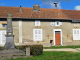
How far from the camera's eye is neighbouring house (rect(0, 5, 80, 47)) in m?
17.0

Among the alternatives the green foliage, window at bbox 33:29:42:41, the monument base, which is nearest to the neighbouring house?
window at bbox 33:29:42:41

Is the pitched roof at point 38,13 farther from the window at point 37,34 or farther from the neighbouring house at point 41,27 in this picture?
the window at point 37,34

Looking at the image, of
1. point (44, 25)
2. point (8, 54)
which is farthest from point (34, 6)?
point (8, 54)

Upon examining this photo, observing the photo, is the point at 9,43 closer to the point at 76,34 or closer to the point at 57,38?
the point at 57,38

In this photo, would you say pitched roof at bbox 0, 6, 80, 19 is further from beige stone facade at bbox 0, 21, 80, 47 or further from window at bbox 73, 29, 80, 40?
window at bbox 73, 29, 80, 40

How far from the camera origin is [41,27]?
58.0ft

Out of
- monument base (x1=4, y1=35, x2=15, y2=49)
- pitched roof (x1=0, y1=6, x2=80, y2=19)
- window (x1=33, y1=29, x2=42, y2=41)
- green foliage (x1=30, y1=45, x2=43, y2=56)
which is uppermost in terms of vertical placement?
pitched roof (x1=0, y1=6, x2=80, y2=19)

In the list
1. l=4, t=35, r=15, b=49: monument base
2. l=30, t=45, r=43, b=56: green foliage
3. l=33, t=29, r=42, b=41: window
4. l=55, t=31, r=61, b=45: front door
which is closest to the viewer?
l=30, t=45, r=43, b=56: green foliage

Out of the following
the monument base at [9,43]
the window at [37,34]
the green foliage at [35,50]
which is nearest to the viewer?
the green foliage at [35,50]

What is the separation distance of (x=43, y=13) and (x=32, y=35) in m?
3.77

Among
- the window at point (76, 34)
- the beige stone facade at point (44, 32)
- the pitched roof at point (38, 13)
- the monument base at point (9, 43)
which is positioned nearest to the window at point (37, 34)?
the beige stone facade at point (44, 32)

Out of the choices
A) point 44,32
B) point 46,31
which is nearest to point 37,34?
point 44,32

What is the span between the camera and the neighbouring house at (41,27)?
671 inches

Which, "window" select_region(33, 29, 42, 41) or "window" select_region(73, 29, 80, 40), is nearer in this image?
"window" select_region(33, 29, 42, 41)
